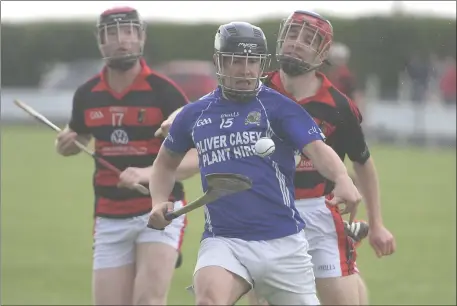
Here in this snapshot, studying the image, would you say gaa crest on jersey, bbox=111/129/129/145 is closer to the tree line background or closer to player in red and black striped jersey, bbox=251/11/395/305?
player in red and black striped jersey, bbox=251/11/395/305

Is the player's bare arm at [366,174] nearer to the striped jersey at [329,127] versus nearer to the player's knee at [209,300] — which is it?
the striped jersey at [329,127]

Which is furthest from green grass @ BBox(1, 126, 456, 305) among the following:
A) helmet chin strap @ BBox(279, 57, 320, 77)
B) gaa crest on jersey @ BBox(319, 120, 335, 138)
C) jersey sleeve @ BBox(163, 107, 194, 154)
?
jersey sleeve @ BBox(163, 107, 194, 154)

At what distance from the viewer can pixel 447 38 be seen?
25953mm

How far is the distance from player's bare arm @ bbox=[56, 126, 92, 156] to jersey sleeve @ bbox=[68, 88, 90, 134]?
4 cm

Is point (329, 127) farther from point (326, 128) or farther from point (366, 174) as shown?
point (366, 174)

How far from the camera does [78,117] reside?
7914 mm

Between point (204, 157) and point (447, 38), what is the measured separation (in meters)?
21.0

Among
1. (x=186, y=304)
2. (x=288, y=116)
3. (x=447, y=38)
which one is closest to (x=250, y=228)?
(x=288, y=116)

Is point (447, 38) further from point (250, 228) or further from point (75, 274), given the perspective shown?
point (250, 228)

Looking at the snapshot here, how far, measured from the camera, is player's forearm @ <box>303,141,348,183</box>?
5602 mm

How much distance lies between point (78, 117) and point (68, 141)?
0.61ft

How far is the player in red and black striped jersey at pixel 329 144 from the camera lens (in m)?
6.57

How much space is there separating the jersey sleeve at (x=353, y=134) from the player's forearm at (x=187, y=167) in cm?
101

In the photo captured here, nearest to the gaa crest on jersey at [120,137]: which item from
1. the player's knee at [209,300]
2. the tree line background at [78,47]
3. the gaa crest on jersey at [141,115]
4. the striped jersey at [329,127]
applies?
the gaa crest on jersey at [141,115]
